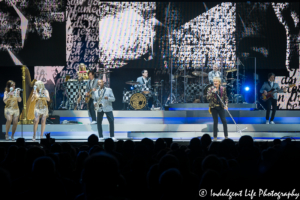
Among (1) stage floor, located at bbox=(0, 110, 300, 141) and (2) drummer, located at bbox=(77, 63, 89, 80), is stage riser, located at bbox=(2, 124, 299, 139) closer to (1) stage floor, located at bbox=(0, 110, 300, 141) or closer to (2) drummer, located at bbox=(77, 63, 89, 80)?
(1) stage floor, located at bbox=(0, 110, 300, 141)

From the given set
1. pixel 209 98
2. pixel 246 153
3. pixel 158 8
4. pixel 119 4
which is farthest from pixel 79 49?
pixel 246 153

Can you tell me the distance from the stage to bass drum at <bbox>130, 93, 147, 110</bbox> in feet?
2.76

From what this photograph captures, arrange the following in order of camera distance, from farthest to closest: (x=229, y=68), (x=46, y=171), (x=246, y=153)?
(x=229, y=68) < (x=246, y=153) < (x=46, y=171)

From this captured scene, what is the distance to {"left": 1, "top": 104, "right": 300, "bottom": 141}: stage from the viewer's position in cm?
Answer: 888

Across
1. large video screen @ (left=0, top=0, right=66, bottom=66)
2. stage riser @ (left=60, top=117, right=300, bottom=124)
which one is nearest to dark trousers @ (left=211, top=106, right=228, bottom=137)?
stage riser @ (left=60, top=117, right=300, bottom=124)

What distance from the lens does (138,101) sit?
11492mm

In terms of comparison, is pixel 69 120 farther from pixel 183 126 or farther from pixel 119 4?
pixel 119 4

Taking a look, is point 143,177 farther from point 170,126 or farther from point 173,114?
point 173,114

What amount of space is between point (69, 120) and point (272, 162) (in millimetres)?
9887

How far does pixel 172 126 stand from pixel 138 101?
8.15 feet

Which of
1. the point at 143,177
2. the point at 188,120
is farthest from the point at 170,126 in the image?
the point at 143,177

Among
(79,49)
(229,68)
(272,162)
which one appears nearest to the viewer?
(272,162)

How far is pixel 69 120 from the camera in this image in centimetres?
1066

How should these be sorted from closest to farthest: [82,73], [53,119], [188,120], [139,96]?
1. [53,119]
2. [188,120]
3. [139,96]
4. [82,73]
